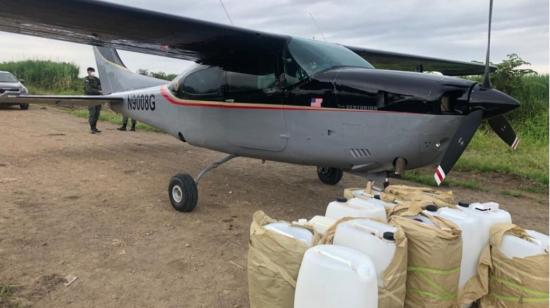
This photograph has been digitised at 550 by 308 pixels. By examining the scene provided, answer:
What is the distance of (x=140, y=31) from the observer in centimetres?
505

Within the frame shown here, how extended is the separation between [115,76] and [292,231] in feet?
27.4

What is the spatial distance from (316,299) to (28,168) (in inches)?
273

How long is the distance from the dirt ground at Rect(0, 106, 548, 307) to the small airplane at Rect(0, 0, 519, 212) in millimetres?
728

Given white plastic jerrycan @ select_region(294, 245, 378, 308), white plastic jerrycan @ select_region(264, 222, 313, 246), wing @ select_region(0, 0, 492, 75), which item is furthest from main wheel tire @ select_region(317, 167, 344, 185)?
white plastic jerrycan @ select_region(294, 245, 378, 308)

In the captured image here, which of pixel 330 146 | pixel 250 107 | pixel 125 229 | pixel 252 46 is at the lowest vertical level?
pixel 125 229

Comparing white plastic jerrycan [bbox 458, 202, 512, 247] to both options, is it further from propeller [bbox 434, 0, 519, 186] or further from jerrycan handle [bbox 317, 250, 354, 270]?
jerrycan handle [bbox 317, 250, 354, 270]

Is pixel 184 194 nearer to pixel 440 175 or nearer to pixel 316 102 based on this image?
pixel 316 102

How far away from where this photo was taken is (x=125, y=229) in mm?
4648

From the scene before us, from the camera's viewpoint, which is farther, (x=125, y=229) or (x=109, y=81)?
(x=109, y=81)

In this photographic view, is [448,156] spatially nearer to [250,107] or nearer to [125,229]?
[250,107]

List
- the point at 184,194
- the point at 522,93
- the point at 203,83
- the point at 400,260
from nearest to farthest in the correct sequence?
the point at 400,260, the point at 184,194, the point at 203,83, the point at 522,93

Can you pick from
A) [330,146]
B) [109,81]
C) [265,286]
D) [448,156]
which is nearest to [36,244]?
[265,286]

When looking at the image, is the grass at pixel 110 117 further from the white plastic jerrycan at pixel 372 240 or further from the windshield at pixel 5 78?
the white plastic jerrycan at pixel 372 240

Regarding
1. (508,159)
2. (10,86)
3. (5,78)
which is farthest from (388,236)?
(5,78)
